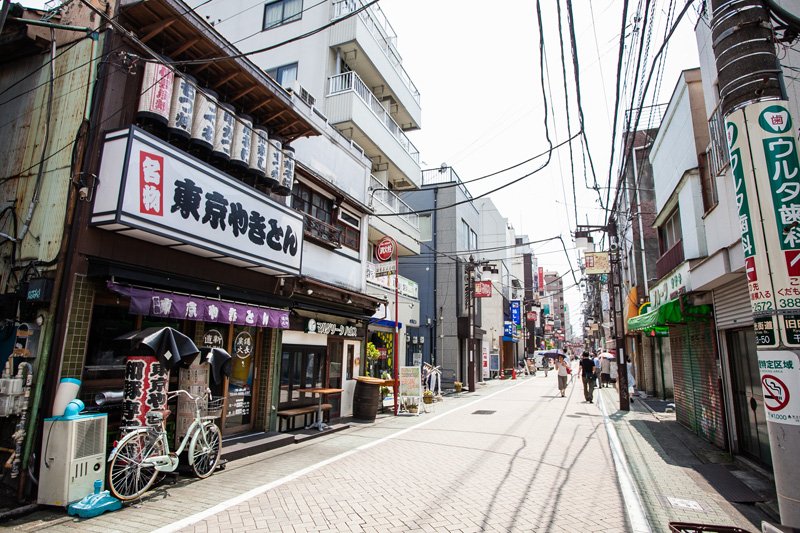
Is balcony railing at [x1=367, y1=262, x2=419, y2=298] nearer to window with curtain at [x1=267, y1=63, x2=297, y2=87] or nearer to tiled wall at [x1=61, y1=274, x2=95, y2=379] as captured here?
window with curtain at [x1=267, y1=63, x2=297, y2=87]

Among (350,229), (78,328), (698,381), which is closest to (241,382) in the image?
(78,328)

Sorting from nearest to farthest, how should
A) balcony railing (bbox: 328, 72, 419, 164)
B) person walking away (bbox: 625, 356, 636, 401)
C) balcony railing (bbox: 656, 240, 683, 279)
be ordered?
balcony railing (bbox: 656, 240, 683, 279) < balcony railing (bbox: 328, 72, 419, 164) < person walking away (bbox: 625, 356, 636, 401)

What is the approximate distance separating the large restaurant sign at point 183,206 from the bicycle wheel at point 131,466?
3.22m

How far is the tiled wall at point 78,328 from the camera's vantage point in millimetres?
6492

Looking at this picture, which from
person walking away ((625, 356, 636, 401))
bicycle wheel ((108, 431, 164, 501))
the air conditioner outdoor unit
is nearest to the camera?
the air conditioner outdoor unit

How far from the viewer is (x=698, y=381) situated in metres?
11.5

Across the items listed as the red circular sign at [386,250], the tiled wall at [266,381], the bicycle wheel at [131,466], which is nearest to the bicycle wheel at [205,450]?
the bicycle wheel at [131,466]

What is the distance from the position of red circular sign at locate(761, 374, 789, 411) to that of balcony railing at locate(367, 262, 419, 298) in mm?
12574

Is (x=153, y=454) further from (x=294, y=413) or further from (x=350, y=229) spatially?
(x=350, y=229)

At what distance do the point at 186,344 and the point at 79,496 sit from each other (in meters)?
2.39

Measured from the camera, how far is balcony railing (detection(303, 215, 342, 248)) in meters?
12.8

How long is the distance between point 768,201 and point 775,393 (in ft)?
6.18

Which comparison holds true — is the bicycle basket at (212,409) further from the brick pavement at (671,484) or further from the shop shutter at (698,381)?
the shop shutter at (698,381)

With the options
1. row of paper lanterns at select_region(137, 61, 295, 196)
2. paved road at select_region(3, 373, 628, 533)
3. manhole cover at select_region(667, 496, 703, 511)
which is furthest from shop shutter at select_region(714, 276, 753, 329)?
row of paper lanterns at select_region(137, 61, 295, 196)
